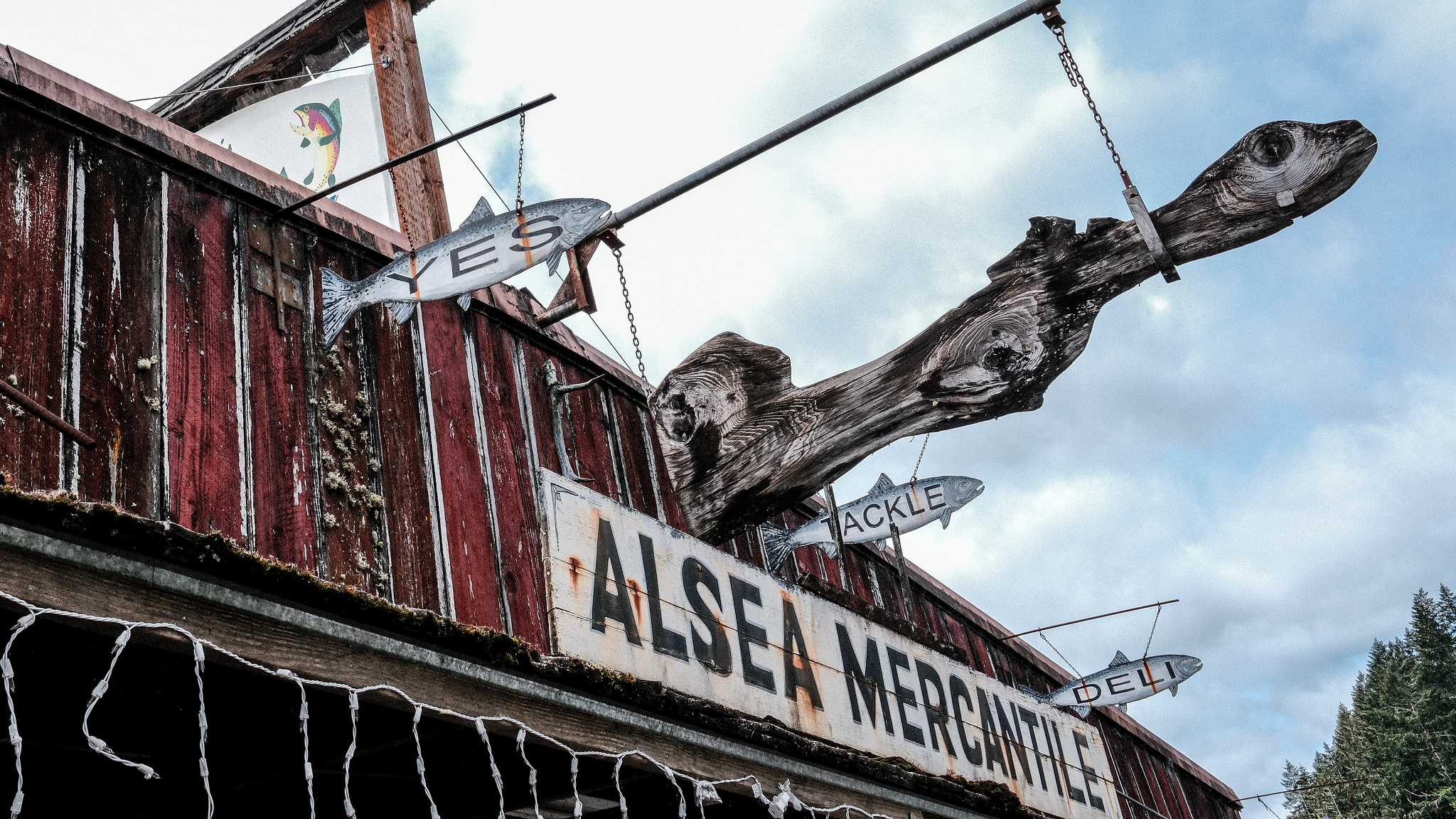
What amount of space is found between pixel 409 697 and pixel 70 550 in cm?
94

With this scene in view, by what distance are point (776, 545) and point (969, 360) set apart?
A: 2.25 m

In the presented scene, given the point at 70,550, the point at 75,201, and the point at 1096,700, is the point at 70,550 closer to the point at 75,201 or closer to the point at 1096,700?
the point at 75,201

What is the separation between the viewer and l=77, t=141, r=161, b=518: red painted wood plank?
3.25 m

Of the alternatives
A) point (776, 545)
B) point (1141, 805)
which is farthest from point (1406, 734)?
point (776, 545)

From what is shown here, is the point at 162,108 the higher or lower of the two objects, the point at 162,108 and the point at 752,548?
the higher

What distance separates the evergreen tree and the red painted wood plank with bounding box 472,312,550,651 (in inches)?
1318

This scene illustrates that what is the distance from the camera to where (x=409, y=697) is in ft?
10.5

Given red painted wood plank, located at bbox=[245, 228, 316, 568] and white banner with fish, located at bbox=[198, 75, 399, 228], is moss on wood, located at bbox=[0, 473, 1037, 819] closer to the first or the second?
red painted wood plank, located at bbox=[245, 228, 316, 568]

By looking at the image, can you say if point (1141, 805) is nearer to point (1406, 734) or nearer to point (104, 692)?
point (104, 692)

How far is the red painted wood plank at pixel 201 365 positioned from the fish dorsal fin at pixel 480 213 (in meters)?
0.76

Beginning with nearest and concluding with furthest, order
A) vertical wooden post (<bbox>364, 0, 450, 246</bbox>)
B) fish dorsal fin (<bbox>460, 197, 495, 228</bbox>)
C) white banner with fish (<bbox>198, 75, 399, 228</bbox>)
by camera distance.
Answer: fish dorsal fin (<bbox>460, 197, 495, 228</bbox>) < vertical wooden post (<bbox>364, 0, 450, 246</bbox>) < white banner with fish (<bbox>198, 75, 399, 228</bbox>)

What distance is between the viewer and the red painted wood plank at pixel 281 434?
3639 mm

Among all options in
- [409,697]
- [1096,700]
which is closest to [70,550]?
[409,697]

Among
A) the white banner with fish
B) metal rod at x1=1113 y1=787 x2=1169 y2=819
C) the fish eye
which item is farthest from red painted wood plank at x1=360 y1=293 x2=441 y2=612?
metal rod at x1=1113 y1=787 x2=1169 y2=819
